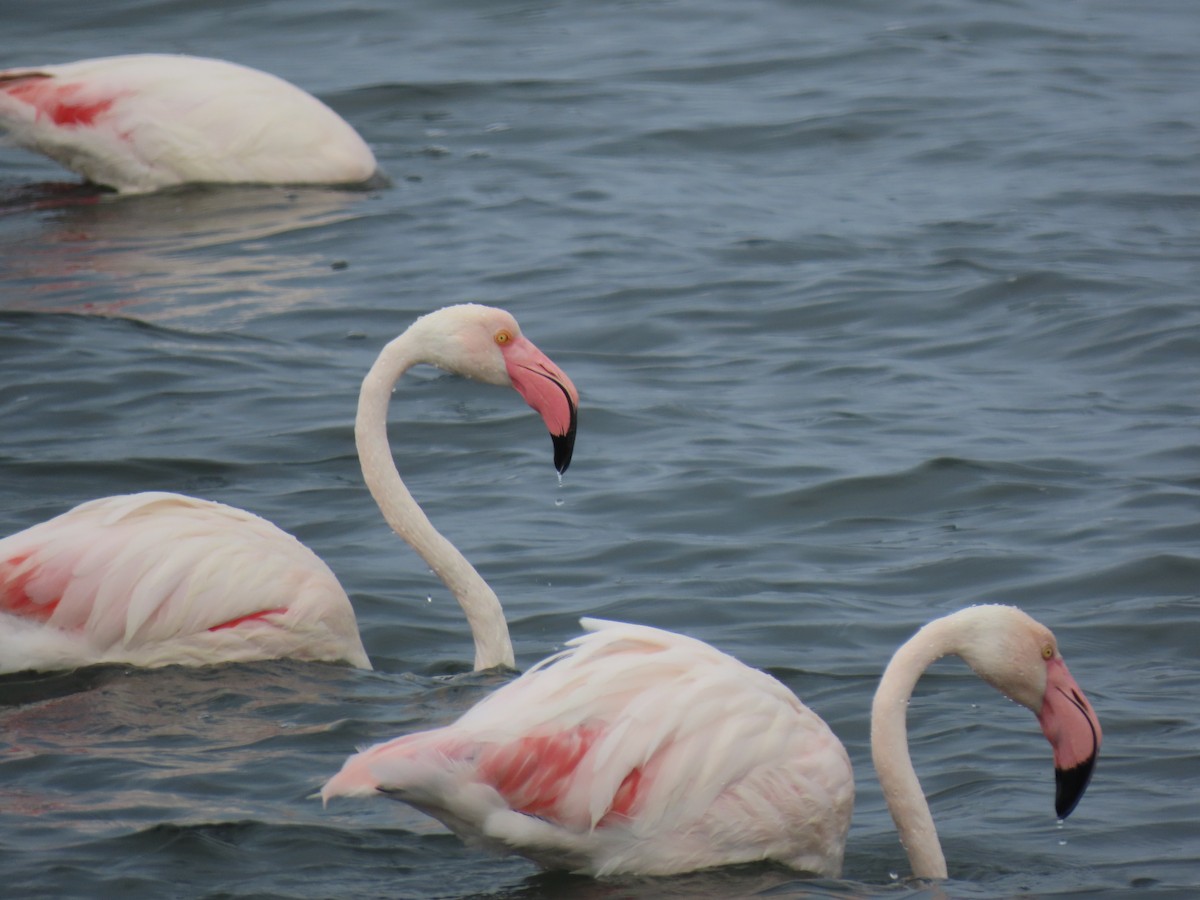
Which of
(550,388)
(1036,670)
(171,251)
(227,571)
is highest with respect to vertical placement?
(550,388)

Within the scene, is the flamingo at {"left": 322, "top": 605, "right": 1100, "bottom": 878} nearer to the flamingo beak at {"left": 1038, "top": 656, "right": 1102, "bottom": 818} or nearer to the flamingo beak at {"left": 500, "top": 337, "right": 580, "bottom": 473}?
the flamingo beak at {"left": 1038, "top": 656, "right": 1102, "bottom": 818}

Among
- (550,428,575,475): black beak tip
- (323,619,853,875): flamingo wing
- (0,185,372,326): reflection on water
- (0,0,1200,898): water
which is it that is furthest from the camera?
(0,185,372,326): reflection on water

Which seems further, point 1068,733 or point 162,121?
point 162,121

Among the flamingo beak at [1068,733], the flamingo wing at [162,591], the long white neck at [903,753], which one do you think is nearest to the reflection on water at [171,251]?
the flamingo wing at [162,591]

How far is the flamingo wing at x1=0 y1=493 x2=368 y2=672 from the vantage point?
16.8 feet

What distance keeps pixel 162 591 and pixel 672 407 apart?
288cm

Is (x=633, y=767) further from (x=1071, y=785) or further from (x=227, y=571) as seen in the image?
(x=227, y=571)

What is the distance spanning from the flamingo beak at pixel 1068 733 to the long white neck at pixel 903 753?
0.91 feet

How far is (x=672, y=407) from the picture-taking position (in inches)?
299

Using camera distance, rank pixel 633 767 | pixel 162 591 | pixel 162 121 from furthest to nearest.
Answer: pixel 162 121 < pixel 162 591 < pixel 633 767

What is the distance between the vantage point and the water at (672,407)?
4430 mm

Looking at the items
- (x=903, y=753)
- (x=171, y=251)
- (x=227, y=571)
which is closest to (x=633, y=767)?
(x=903, y=753)

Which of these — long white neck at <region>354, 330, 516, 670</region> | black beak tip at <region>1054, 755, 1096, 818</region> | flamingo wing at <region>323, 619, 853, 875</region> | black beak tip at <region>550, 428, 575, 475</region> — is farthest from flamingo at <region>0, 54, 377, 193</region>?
black beak tip at <region>1054, 755, 1096, 818</region>

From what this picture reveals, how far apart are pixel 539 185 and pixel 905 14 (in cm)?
440
